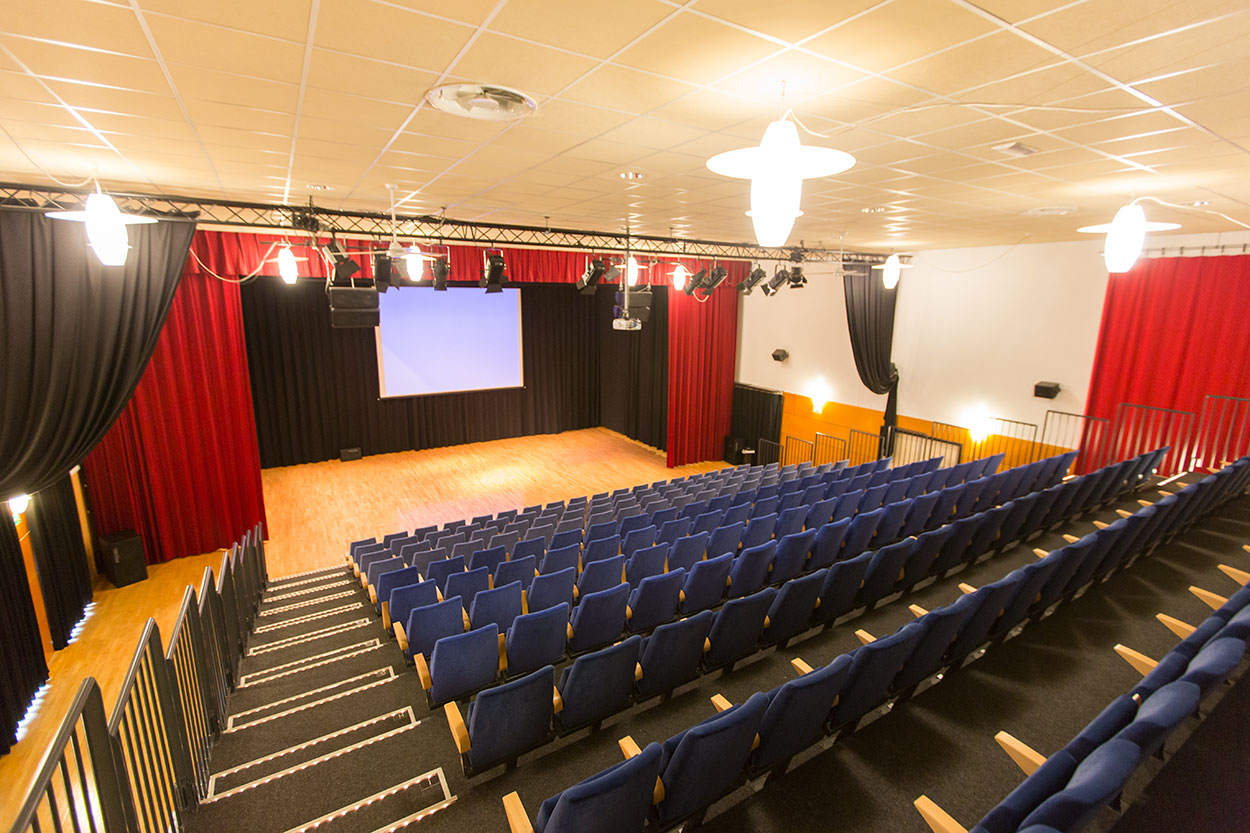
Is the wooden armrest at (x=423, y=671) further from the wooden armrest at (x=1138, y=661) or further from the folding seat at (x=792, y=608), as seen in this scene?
the wooden armrest at (x=1138, y=661)

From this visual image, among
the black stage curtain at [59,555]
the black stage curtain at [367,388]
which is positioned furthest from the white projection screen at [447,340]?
the black stage curtain at [59,555]

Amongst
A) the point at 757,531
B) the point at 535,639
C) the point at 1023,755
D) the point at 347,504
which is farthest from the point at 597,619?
the point at 347,504

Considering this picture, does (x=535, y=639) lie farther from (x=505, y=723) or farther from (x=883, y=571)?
(x=883, y=571)

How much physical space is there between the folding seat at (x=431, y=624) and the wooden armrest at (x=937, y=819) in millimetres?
3035

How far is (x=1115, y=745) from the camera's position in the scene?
1980 millimetres

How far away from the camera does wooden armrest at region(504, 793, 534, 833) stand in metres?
2.35

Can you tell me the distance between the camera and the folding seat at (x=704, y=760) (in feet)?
7.72

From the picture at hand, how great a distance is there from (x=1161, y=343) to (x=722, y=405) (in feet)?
26.9

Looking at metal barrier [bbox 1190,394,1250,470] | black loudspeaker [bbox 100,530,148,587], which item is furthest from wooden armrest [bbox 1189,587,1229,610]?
black loudspeaker [bbox 100,530,148,587]

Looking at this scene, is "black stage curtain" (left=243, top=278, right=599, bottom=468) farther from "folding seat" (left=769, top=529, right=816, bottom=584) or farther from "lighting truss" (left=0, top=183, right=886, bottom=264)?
"folding seat" (left=769, top=529, right=816, bottom=584)

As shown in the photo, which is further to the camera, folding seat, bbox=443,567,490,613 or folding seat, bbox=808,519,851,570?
folding seat, bbox=808,519,851,570

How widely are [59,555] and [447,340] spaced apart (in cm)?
848

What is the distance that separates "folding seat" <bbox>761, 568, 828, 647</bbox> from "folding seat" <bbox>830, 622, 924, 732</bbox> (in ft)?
2.79

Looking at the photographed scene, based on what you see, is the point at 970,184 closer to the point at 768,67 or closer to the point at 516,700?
the point at 768,67
